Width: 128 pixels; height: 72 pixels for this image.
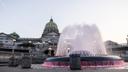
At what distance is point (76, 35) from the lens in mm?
54062

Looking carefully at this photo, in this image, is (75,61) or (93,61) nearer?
(75,61)

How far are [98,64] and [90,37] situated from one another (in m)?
13.7

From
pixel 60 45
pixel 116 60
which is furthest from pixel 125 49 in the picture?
pixel 116 60

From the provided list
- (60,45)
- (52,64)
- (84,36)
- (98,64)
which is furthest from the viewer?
(60,45)

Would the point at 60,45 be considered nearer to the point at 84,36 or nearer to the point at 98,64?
the point at 84,36

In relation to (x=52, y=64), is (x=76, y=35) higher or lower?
higher

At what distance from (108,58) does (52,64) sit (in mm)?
9189

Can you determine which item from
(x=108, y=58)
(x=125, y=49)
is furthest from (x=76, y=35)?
(x=125, y=49)

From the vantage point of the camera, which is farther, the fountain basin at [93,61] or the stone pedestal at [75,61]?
the fountain basin at [93,61]

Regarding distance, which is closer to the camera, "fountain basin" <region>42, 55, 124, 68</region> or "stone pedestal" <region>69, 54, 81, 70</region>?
"stone pedestal" <region>69, 54, 81, 70</region>

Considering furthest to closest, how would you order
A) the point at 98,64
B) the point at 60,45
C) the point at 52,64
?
the point at 60,45, the point at 52,64, the point at 98,64

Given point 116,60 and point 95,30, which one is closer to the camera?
point 116,60

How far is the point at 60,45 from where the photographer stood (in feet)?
206

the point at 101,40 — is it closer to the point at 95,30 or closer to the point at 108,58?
the point at 95,30
